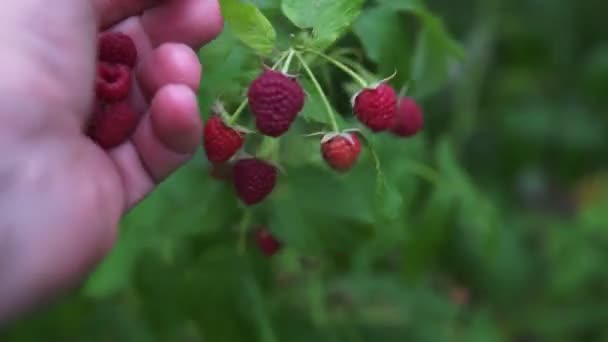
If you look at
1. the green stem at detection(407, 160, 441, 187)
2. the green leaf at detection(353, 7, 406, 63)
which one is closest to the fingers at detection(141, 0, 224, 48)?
the green leaf at detection(353, 7, 406, 63)

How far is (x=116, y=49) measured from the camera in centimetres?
109

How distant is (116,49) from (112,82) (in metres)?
0.04

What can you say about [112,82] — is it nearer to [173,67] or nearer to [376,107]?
[173,67]

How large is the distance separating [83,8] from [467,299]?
68.2 inches

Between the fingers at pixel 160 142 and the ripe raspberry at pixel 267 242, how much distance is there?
0.93 feet

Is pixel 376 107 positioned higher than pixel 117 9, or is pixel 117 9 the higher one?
pixel 117 9

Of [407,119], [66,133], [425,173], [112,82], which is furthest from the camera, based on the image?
[425,173]

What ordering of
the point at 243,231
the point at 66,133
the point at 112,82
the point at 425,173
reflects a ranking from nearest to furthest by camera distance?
the point at 66,133 → the point at 112,82 → the point at 243,231 → the point at 425,173

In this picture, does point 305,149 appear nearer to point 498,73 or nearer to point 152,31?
point 152,31

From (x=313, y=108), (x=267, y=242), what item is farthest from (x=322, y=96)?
(x=267, y=242)

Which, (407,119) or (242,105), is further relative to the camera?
(407,119)

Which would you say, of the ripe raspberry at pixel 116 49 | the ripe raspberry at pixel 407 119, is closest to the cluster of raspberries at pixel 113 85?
the ripe raspberry at pixel 116 49

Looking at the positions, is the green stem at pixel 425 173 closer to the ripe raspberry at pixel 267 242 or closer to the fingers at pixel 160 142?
the ripe raspberry at pixel 267 242

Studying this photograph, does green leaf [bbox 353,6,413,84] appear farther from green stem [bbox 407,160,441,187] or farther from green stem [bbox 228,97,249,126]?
green stem [bbox 407,160,441,187]
